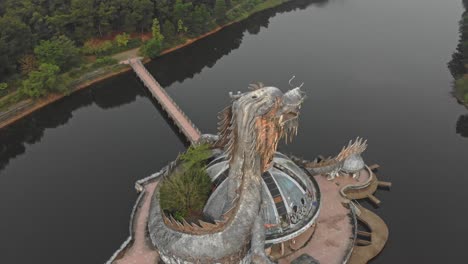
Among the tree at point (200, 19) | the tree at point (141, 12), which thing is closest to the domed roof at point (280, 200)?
the tree at point (141, 12)

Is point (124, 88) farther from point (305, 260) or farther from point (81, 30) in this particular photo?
point (305, 260)

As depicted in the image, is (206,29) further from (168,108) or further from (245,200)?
(245,200)

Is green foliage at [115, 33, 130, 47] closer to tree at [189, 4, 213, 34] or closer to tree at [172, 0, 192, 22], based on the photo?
tree at [172, 0, 192, 22]

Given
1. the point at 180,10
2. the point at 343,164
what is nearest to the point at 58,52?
the point at 180,10

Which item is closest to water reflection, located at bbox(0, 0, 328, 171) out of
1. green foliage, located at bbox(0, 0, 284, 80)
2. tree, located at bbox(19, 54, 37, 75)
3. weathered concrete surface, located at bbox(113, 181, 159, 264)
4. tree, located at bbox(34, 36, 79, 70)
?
green foliage, located at bbox(0, 0, 284, 80)

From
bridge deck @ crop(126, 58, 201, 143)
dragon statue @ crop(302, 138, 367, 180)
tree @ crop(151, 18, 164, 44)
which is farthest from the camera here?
tree @ crop(151, 18, 164, 44)

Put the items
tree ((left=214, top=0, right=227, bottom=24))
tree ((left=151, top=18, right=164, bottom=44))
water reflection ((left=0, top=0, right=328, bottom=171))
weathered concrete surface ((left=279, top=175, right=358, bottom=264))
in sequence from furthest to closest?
tree ((left=214, top=0, right=227, bottom=24)) < tree ((left=151, top=18, right=164, bottom=44)) < water reflection ((left=0, top=0, right=328, bottom=171)) < weathered concrete surface ((left=279, top=175, right=358, bottom=264))
